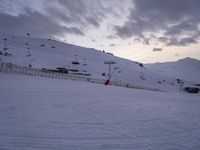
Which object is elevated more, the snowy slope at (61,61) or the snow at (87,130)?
the snowy slope at (61,61)

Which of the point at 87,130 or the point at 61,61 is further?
the point at 61,61

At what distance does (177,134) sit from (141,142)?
5.00 feet

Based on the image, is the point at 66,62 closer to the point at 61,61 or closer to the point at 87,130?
the point at 61,61

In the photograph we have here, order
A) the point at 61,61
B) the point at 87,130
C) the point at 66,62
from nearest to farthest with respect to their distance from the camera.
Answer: the point at 87,130, the point at 61,61, the point at 66,62

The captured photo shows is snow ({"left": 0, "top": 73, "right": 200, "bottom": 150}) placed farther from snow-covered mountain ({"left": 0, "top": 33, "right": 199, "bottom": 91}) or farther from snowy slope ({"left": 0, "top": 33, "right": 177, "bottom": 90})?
snowy slope ({"left": 0, "top": 33, "right": 177, "bottom": 90})

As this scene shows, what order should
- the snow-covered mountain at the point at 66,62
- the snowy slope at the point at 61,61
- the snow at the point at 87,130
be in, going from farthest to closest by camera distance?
the snowy slope at the point at 61,61 → the snow-covered mountain at the point at 66,62 → the snow at the point at 87,130

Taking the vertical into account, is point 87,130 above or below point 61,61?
below

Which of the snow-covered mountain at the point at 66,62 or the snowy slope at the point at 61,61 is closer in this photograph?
the snow-covered mountain at the point at 66,62

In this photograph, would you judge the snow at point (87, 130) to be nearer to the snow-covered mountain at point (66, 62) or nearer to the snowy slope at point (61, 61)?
the snow-covered mountain at point (66, 62)

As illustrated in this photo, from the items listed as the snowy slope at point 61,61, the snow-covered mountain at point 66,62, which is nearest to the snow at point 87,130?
the snow-covered mountain at point 66,62

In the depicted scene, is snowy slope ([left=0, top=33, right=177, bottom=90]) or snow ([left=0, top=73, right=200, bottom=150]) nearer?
snow ([left=0, top=73, right=200, bottom=150])

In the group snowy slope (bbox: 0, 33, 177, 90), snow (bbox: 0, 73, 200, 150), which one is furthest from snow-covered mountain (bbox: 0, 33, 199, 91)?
snow (bbox: 0, 73, 200, 150)

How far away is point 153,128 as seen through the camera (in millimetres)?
6543

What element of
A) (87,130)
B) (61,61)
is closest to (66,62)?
(61,61)
